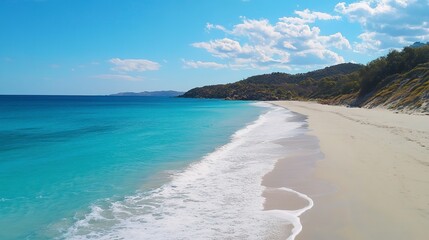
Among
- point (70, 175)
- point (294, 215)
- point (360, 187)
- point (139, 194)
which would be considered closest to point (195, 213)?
point (294, 215)

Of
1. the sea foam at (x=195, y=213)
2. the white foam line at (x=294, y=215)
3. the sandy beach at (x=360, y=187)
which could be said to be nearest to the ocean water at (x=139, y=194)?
the sea foam at (x=195, y=213)

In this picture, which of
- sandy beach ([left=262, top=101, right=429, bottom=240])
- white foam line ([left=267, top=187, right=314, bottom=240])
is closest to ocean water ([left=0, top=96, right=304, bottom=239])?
white foam line ([left=267, top=187, right=314, bottom=240])

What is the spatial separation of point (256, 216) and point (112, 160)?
30.4 ft

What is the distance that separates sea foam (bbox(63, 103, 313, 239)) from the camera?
634 centimetres

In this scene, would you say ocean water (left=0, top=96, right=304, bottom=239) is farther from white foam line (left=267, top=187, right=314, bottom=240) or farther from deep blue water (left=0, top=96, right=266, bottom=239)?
white foam line (left=267, top=187, right=314, bottom=240)

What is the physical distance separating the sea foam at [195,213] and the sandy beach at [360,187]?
41cm

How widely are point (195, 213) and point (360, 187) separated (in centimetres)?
439

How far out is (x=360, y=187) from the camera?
28.7 ft

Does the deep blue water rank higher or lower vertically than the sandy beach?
lower

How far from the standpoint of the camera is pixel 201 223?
6.77 metres

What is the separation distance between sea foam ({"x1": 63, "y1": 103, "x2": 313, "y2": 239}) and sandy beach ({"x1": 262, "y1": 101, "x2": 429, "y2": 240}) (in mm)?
409

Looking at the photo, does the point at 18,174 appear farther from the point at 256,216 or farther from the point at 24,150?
the point at 256,216

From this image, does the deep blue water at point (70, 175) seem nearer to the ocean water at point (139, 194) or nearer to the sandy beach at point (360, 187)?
the ocean water at point (139, 194)

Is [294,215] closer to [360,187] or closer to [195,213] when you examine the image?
[195,213]
